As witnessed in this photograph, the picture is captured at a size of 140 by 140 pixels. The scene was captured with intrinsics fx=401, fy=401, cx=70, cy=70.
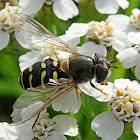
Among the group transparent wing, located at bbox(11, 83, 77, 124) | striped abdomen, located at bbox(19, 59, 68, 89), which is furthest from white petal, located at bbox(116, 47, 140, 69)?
transparent wing, located at bbox(11, 83, 77, 124)

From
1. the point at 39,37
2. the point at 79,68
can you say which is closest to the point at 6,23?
the point at 39,37

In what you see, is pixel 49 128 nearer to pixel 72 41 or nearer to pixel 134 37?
pixel 72 41

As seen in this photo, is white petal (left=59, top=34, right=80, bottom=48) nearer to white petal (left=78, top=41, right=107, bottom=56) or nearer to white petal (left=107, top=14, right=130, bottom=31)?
white petal (left=78, top=41, right=107, bottom=56)

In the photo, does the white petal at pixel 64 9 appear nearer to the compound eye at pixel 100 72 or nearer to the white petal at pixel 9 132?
the compound eye at pixel 100 72

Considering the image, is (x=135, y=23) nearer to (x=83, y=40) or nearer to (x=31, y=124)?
(x=83, y=40)

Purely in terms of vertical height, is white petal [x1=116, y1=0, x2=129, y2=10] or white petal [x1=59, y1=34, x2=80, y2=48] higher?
white petal [x1=116, y1=0, x2=129, y2=10]

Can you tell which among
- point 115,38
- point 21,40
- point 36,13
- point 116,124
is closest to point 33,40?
point 21,40
